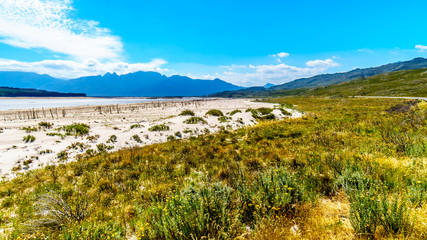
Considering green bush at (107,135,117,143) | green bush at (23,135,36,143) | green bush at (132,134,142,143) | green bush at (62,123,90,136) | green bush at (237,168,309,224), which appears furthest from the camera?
green bush at (62,123,90,136)

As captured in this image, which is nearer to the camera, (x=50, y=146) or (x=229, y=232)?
(x=229, y=232)

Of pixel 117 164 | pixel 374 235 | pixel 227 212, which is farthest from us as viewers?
pixel 117 164

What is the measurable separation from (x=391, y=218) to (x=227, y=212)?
112 inches

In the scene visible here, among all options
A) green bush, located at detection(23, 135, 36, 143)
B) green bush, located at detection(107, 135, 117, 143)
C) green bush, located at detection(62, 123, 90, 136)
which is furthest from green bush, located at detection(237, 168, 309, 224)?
green bush, located at detection(23, 135, 36, 143)

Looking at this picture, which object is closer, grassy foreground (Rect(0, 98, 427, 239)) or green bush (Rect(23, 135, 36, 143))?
grassy foreground (Rect(0, 98, 427, 239))

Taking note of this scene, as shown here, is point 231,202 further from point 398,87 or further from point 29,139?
point 398,87

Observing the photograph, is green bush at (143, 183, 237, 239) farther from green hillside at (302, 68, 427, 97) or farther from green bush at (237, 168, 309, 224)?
green hillside at (302, 68, 427, 97)

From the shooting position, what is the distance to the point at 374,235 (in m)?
2.83

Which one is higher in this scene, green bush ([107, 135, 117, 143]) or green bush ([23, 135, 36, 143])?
green bush ([23, 135, 36, 143])

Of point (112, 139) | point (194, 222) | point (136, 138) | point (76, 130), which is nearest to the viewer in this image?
point (194, 222)

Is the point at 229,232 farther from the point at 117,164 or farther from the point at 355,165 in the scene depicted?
the point at 117,164

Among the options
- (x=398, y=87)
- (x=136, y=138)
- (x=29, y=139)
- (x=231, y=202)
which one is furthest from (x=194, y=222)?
(x=398, y=87)

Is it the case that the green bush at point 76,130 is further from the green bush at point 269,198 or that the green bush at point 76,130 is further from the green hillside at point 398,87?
the green hillside at point 398,87

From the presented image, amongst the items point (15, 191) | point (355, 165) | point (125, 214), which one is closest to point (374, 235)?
point (355, 165)
